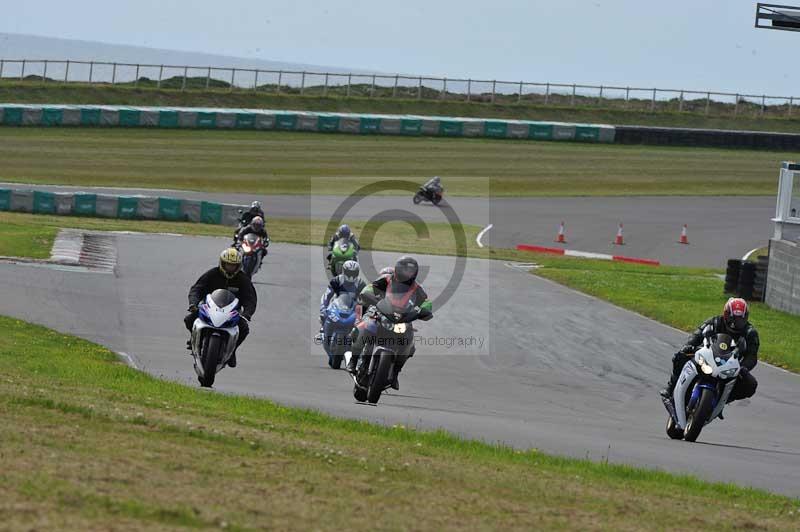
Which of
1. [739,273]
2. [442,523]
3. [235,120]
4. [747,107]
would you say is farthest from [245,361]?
[747,107]

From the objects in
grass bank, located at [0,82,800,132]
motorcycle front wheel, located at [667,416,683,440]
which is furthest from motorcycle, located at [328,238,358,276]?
grass bank, located at [0,82,800,132]

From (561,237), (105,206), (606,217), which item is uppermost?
(606,217)

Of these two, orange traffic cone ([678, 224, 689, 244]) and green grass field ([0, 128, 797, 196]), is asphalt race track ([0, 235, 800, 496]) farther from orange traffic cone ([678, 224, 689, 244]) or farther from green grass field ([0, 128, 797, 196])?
green grass field ([0, 128, 797, 196])

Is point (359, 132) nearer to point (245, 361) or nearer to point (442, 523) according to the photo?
point (245, 361)

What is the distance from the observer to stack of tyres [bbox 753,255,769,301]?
29203 millimetres

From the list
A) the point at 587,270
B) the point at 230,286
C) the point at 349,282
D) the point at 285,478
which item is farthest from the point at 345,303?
the point at 587,270

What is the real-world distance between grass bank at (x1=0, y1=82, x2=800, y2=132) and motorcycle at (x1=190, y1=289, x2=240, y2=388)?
5525 cm

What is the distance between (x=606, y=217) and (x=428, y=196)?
281 inches

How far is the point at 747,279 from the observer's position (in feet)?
96.4

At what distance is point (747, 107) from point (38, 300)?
67349mm

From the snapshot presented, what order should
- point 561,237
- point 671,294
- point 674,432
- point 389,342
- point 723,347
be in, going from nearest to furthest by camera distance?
point 723,347 → point 674,432 → point 389,342 → point 671,294 → point 561,237

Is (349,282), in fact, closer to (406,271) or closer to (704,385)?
(406,271)

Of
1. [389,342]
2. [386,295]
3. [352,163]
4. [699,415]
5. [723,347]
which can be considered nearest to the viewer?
[723,347]

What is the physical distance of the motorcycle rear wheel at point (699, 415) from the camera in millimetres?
13492
